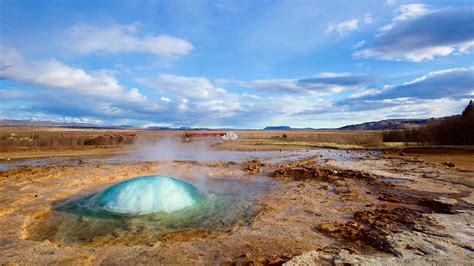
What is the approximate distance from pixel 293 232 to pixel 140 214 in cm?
313

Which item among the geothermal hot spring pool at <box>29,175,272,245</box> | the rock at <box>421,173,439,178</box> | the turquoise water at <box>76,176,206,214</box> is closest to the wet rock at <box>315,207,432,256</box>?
the geothermal hot spring pool at <box>29,175,272,245</box>

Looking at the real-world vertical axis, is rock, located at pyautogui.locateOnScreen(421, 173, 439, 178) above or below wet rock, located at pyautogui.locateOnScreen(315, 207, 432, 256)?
above

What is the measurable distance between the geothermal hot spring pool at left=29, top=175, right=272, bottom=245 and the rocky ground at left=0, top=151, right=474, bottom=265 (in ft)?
0.21

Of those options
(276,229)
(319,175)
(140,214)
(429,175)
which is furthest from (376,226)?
(429,175)

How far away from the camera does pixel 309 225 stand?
5.47 meters

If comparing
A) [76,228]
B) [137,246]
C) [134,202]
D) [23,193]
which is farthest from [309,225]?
[23,193]

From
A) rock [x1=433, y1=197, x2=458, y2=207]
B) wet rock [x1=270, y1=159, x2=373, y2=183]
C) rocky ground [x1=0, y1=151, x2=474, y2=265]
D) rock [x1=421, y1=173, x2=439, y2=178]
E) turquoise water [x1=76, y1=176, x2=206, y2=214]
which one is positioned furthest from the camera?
wet rock [x1=270, y1=159, x2=373, y2=183]

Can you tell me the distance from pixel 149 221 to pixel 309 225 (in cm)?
298

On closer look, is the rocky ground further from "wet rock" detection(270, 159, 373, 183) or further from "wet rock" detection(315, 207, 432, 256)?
"wet rock" detection(270, 159, 373, 183)

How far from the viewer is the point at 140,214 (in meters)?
6.30

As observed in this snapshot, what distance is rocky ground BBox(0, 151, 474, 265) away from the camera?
13.1ft

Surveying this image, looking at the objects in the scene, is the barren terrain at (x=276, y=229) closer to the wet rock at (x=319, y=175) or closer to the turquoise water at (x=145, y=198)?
the turquoise water at (x=145, y=198)

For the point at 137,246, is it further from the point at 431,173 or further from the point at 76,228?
the point at 431,173

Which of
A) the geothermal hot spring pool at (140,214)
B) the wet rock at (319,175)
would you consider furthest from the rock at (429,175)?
the geothermal hot spring pool at (140,214)
